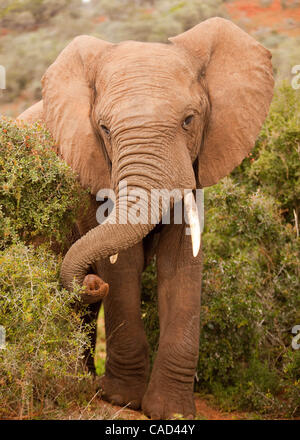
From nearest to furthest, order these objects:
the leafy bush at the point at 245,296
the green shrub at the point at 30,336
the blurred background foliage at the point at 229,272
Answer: the green shrub at the point at 30,336 < the blurred background foliage at the point at 229,272 < the leafy bush at the point at 245,296

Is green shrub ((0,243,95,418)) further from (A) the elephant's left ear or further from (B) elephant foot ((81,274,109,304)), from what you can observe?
(A) the elephant's left ear

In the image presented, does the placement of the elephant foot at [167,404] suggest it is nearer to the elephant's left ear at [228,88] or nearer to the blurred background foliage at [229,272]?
the blurred background foliage at [229,272]

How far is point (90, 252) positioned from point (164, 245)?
1.20 m

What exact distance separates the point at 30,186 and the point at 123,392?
1.91m

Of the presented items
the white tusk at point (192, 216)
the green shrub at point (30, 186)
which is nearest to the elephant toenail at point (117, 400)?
the green shrub at point (30, 186)

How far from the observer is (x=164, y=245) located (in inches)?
223

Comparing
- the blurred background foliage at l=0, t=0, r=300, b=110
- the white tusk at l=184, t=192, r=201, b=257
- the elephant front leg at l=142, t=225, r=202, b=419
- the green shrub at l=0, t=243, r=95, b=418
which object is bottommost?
the blurred background foliage at l=0, t=0, r=300, b=110

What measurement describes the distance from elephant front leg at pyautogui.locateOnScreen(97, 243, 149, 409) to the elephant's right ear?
0.63 m

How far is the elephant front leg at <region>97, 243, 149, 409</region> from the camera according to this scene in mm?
5602

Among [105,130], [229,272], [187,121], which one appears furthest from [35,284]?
[229,272]

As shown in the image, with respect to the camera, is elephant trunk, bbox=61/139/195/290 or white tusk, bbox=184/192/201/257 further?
white tusk, bbox=184/192/201/257

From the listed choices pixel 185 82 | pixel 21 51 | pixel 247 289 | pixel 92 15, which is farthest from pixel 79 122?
pixel 92 15

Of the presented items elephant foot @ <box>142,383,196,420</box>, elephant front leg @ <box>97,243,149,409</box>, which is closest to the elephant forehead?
elephant front leg @ <box>97,243,149,409</box>

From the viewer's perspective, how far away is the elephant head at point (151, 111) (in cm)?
481
